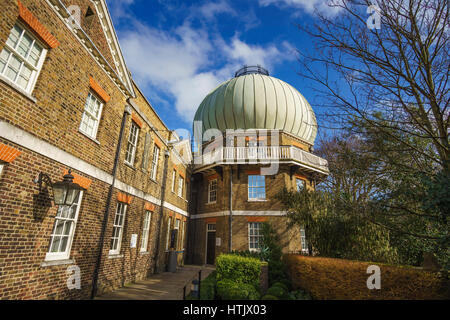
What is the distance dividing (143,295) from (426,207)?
26.0ft

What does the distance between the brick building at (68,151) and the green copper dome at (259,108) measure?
8.84m

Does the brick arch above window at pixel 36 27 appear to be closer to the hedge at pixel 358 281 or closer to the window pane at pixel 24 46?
the window pane at pixel 24 46

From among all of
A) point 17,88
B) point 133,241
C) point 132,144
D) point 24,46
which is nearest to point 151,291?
point 133,241

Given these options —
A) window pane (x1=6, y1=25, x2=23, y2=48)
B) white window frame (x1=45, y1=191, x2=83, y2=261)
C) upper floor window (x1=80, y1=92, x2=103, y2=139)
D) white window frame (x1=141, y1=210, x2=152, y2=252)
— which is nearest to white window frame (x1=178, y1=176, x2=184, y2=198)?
white window frame (x1=141, y1=210, x2=152, y2=252)

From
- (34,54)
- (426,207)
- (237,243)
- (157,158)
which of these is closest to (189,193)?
(237,243)

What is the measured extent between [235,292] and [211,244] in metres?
9.86

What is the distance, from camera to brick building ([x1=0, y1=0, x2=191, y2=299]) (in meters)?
4.59

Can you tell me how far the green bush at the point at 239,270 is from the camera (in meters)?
8.34

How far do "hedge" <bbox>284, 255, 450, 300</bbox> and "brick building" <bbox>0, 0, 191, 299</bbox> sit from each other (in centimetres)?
665

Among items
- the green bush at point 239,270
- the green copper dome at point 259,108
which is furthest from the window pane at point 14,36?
the green copper dome at point 259,108

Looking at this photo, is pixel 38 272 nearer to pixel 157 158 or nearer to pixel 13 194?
pixel 13 194

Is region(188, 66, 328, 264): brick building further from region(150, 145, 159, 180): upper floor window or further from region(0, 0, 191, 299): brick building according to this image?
region(0, 0, 191, 299): brick building

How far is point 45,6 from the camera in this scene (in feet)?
17.8

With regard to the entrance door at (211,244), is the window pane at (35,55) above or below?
above
